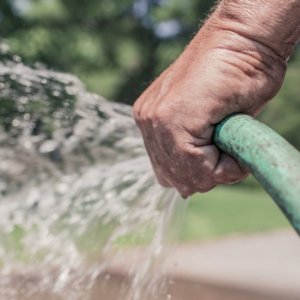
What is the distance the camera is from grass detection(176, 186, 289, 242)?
1068 centimetres

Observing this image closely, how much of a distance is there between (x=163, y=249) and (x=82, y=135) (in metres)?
0.76

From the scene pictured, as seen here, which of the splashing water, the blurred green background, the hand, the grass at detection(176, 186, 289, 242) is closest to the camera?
the hand

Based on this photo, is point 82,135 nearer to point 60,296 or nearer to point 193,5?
point 60,296

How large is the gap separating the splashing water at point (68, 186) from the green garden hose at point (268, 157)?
0.78 metres

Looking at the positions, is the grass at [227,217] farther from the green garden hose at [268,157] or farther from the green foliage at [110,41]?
the green garden hose at [268,157]

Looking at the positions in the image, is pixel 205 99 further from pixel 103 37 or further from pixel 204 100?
pixel 103 37

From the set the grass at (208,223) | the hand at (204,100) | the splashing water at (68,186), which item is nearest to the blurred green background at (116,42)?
the grass at (208,223)

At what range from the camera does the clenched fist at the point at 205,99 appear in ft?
5.13

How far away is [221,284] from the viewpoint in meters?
7.52

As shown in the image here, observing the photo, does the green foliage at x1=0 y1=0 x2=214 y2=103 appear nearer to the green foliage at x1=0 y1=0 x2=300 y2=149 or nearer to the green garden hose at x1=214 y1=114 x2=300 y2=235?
the green foliage at x1=0 y1=0 x2=300 y2=149

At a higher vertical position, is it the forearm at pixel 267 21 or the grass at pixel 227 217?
the forearm at pixel 267 21

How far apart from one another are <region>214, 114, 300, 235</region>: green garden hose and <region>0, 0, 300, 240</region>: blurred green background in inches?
579

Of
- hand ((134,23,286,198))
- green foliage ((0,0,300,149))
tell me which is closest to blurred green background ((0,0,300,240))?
green foliage ((0,0,300,149))

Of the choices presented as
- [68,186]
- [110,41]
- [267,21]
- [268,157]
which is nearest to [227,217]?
[110,41]
